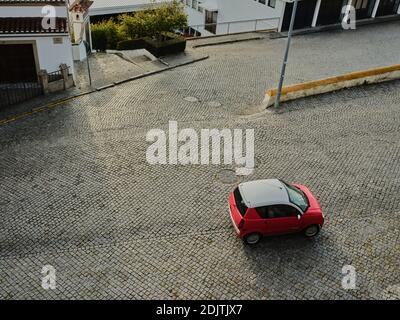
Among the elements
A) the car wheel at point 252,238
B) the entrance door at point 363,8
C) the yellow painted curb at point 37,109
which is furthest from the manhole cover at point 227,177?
the entrance door at point 363,8

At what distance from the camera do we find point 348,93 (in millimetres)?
23156

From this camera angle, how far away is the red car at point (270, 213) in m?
13.2

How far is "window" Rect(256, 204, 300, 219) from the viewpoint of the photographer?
13289 mm

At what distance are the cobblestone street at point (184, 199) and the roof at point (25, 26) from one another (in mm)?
3864

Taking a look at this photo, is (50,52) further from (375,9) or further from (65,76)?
(375,9)

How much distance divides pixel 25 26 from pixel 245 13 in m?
22.8

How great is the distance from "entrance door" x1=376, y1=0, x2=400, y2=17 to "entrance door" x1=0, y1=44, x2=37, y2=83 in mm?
30430

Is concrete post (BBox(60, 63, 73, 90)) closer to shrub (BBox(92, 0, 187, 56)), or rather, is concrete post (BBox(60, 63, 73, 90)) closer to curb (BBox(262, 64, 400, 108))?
shrub (BBox(92, 0, 187, 56))

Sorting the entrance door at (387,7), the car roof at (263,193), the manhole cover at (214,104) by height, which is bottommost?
the manhole cover at (214,104)

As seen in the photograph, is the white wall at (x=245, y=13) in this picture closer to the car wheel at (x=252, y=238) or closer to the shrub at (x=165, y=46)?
the shrub at (x=165, y=46)

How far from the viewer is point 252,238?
44.2 feet

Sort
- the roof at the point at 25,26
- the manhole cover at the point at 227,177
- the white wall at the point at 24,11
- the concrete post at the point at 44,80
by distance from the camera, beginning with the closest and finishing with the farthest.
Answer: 1. the manhole cover at the point at 227,177
2. the roof at the point at 25,26
3. the white wall at the point at 24,11
4. the concrete post at the point at 44,80

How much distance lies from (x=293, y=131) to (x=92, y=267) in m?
11.3

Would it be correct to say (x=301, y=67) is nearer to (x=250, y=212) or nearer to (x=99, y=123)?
(x=99, y=123)
